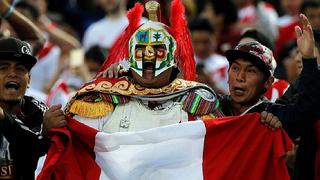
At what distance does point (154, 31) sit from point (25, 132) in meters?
1.27

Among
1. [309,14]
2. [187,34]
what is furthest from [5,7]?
[309,14]

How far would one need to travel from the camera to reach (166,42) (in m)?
8.95

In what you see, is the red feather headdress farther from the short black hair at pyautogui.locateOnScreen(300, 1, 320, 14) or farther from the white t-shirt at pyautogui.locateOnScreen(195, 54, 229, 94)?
the short black hair at pyautogui.locateOnScreen(300, 1, 320, 14)

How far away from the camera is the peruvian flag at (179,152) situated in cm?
855

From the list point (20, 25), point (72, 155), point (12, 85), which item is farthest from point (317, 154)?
point (20, 25)

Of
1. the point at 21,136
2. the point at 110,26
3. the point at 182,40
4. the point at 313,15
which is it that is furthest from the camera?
the point at 110,26

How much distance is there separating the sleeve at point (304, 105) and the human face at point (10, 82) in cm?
184

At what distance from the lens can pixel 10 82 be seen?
8664mm

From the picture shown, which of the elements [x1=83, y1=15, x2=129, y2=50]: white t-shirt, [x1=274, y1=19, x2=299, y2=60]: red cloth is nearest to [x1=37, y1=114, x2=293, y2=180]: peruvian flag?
[x1=274, y1=19, x2=299, y2=60]: red cloth

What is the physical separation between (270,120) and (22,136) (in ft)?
5.67

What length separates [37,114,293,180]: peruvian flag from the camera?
28.0ft

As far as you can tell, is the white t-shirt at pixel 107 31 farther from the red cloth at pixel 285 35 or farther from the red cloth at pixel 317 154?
the red cloth at pixel 317 154

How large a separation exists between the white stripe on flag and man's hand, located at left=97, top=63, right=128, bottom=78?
58cm

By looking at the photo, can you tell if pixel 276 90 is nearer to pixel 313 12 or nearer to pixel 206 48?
pixel 313 12
